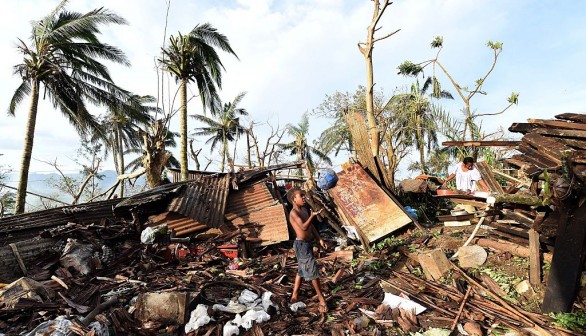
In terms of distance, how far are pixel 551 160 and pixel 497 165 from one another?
285 inches

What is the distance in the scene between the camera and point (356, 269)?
5672 mm

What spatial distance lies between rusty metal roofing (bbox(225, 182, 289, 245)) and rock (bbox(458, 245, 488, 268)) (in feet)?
11.7

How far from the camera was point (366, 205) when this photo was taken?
7652mm

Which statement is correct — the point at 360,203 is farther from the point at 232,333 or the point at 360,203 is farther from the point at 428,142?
the point at 428,142

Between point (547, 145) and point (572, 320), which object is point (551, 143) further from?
point (572, 320)

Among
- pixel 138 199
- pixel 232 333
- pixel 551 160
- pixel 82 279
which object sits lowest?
pixel 232 333

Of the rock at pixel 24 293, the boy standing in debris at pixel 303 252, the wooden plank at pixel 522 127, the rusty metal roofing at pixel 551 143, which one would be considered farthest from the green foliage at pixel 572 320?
the rock at pixel 24 293

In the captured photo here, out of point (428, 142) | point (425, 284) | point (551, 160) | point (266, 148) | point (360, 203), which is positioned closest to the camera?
point (551, 160)

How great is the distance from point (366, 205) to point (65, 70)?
13621mm

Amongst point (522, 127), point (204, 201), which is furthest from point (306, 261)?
point (204, 201)

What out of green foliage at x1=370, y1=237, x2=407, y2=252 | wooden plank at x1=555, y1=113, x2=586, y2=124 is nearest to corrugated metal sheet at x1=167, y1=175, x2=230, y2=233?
green foliage at x1=370, y1=237, x2=407, y2=252

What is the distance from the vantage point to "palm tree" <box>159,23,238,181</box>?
588 inches

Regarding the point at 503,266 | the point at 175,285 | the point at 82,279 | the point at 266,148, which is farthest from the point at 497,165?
the point at 266,148

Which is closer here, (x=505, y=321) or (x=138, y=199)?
(x=505, y=321)
